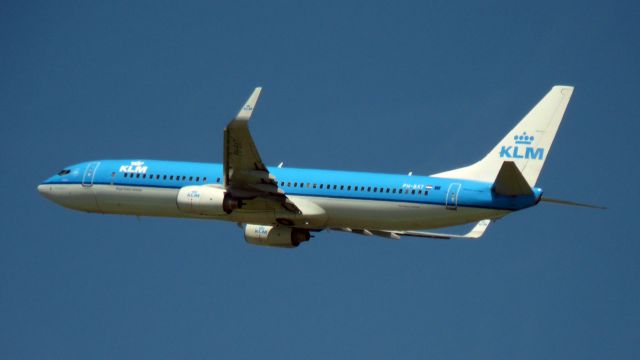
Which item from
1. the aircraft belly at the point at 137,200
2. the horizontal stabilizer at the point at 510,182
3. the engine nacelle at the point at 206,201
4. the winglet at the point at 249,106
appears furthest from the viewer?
the aircraft belly at the point at 137,200

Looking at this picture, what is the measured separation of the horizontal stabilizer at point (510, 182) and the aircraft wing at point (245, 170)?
35.3 ft

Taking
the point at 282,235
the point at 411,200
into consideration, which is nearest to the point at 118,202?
the point at 282,235

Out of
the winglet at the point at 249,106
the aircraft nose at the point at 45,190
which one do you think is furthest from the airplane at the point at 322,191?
the aircraft nose at the point at 45,190

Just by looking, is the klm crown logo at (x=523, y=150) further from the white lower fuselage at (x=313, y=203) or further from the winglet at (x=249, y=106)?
the winglet at (x=249, y=106)

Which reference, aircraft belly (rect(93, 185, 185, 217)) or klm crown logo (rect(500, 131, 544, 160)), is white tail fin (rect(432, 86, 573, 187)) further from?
aircraft belly (rect(93, 185, 185, 217))

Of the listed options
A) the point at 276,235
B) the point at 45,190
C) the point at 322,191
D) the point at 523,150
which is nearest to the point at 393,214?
the point at 322,191

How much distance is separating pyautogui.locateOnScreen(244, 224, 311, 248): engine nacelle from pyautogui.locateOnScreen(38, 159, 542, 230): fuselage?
1.47m

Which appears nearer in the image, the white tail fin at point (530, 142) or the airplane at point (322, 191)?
the airplane at point (322, 191)

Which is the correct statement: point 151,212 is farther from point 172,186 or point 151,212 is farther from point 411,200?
point 411,200

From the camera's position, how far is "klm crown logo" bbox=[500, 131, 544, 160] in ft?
230

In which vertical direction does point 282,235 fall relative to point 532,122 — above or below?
below

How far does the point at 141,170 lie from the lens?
7488 cm

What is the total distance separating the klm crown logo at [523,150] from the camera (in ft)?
230

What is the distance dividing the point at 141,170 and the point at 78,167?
15.7 ft
